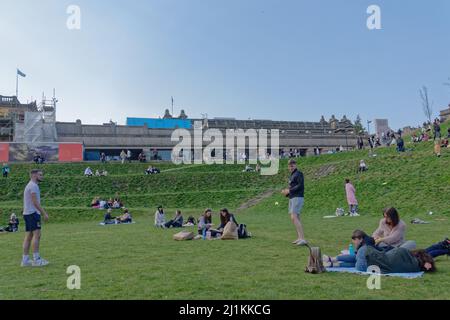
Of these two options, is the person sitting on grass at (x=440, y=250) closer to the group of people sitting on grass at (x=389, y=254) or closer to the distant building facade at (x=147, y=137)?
the group of people sitting on grass at (x=389, y=254)

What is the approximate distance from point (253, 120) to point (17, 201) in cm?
8022

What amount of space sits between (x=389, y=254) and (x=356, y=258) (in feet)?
2.23

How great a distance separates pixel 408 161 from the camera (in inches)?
1501

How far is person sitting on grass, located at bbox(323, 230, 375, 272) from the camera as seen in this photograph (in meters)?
8.95

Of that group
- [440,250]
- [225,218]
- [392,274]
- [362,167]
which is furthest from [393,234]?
[362,167]

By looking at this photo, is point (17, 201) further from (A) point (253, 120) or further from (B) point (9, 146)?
(A) point (253, 120)

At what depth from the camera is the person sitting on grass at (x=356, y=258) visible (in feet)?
29.3

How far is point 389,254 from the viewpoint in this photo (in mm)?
8922

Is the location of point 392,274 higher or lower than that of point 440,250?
lower

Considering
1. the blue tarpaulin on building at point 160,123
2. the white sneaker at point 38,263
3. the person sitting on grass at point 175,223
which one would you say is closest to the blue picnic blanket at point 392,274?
the white sneaker at point 38,263

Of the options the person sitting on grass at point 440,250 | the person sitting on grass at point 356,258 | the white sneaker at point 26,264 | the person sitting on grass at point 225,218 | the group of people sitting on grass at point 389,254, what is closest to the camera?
the group of people sitting on grass at point 389,254

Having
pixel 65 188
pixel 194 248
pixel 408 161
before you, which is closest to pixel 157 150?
pixel 65 188

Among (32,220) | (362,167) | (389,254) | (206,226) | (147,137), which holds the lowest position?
(206,226)

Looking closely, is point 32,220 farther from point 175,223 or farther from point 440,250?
point 175,223
